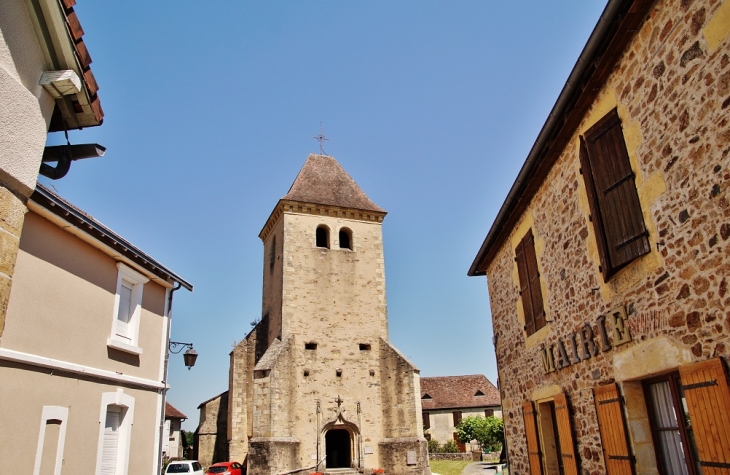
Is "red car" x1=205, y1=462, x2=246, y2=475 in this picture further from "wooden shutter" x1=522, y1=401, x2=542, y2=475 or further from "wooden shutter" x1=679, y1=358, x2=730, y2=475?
"wooden shutter" x1=679, y1=358, x2=730, y2=475

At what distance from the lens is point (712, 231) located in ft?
13.3

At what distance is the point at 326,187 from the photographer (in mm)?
27938

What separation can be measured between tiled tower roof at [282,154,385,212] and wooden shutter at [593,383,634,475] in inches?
814

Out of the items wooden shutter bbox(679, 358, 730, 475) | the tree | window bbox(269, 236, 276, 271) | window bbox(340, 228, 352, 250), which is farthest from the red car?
wooden shutter bbox(679, 358, 730, 475)

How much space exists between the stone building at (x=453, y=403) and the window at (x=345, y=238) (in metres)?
17.9

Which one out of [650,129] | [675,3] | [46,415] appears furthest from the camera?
[46,415]

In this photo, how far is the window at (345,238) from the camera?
2617 cm

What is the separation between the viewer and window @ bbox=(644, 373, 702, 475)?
15.6 feet

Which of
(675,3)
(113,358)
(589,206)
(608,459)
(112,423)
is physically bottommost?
(608,459)

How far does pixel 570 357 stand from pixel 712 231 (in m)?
3.25

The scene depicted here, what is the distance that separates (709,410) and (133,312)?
27.7 ft

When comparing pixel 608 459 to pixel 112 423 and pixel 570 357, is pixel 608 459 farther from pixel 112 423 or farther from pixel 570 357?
pixel 112 423

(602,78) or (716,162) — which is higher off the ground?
(602,78)

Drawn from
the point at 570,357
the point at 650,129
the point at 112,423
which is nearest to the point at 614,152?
the point at 650,129
